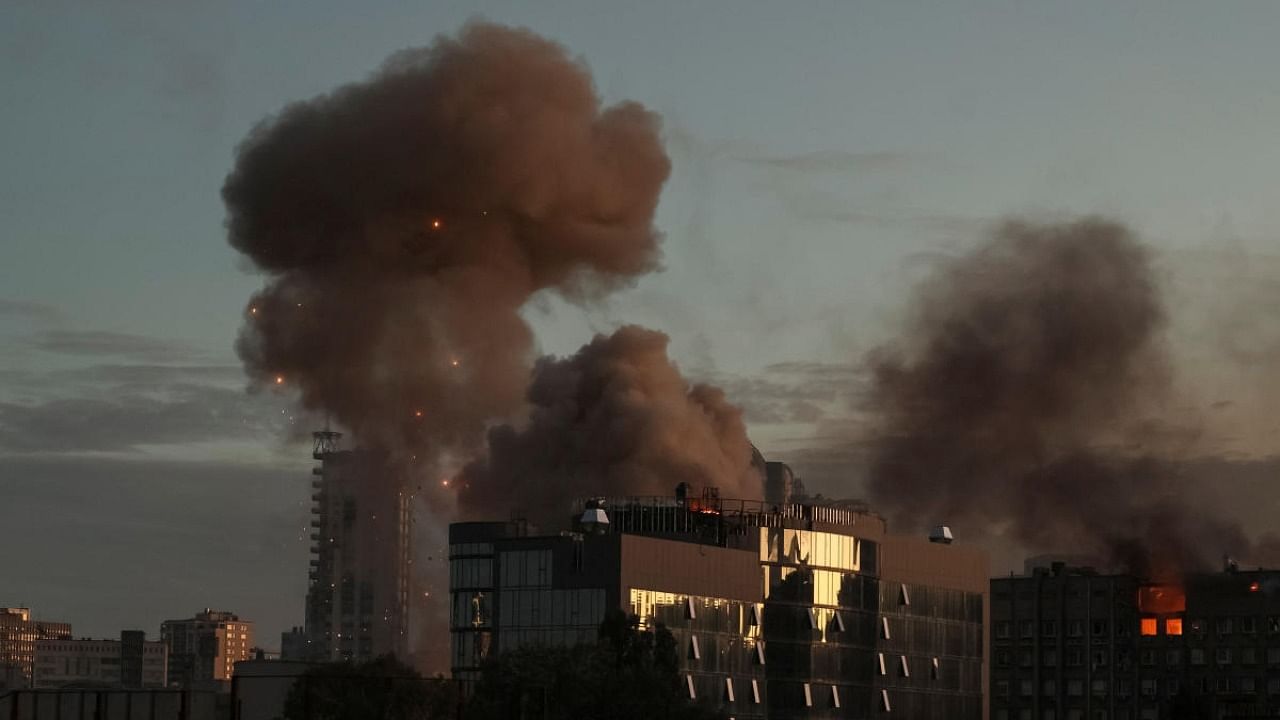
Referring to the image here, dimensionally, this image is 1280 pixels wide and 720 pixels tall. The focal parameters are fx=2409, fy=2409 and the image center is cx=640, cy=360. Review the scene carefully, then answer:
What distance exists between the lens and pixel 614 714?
107 m

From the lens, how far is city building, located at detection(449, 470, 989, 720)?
5364 inches

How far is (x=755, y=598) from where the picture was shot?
145 meters

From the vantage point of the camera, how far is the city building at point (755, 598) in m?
136

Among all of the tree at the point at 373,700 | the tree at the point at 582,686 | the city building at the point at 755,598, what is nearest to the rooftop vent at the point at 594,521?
the city building at the point at 755,598

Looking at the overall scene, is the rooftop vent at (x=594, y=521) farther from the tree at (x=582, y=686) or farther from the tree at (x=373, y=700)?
the tree at (x=582, y=686)

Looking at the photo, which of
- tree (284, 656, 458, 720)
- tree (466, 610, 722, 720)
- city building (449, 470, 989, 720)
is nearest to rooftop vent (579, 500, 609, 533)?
city building (449, 470, 989, 720)

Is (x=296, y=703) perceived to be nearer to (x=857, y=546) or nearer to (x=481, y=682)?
(x=481, y=682)

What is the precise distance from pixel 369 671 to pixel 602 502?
17254 millimetres

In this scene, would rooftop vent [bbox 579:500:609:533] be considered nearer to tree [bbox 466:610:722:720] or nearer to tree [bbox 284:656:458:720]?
tree [bbox 284:656:458:720]

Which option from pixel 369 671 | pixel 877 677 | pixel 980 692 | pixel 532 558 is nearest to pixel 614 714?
pixel 532 558

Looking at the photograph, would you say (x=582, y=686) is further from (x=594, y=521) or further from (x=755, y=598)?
(x=755, y=598)

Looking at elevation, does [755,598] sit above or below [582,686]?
above

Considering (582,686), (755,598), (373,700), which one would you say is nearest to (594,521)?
(755,598)

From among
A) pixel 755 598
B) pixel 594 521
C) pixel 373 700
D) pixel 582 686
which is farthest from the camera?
pixel 755 598
